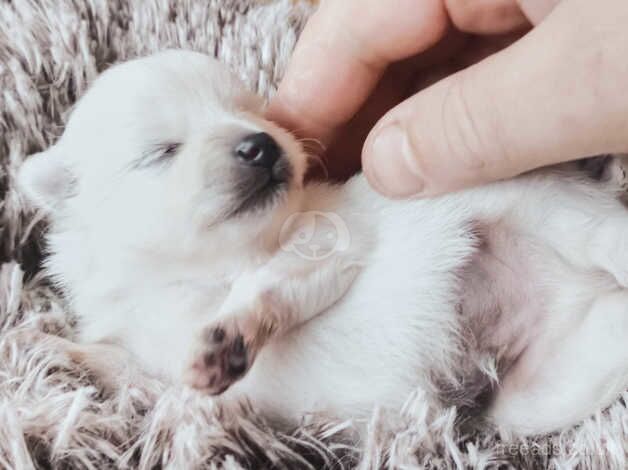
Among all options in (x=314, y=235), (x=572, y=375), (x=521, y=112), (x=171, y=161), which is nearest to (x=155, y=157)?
(x=171, y=161)

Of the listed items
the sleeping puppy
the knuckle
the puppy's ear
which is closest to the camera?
the knuckle

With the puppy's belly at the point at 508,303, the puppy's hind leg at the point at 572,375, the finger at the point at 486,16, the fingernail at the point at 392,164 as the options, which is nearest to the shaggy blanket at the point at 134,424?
the puppy's hind leg at the point at 572,375

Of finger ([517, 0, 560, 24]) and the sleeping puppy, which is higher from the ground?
finger ([517, 0, 560, 24])

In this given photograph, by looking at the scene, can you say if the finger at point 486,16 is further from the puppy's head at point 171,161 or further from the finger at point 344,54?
the puppy's head at point 171,161

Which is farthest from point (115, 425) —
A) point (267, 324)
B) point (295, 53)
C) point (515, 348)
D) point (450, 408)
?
point (295, 53)

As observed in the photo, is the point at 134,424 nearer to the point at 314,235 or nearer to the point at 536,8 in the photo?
the point at 314,235

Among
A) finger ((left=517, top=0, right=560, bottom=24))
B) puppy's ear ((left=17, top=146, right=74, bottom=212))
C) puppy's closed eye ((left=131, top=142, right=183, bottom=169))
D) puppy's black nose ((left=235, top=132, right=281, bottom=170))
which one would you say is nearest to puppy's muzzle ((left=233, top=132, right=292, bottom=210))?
puppy's black nose ((left=235, top=132, right=281, bottom=170))

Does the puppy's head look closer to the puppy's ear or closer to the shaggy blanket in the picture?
the puppy's ear
